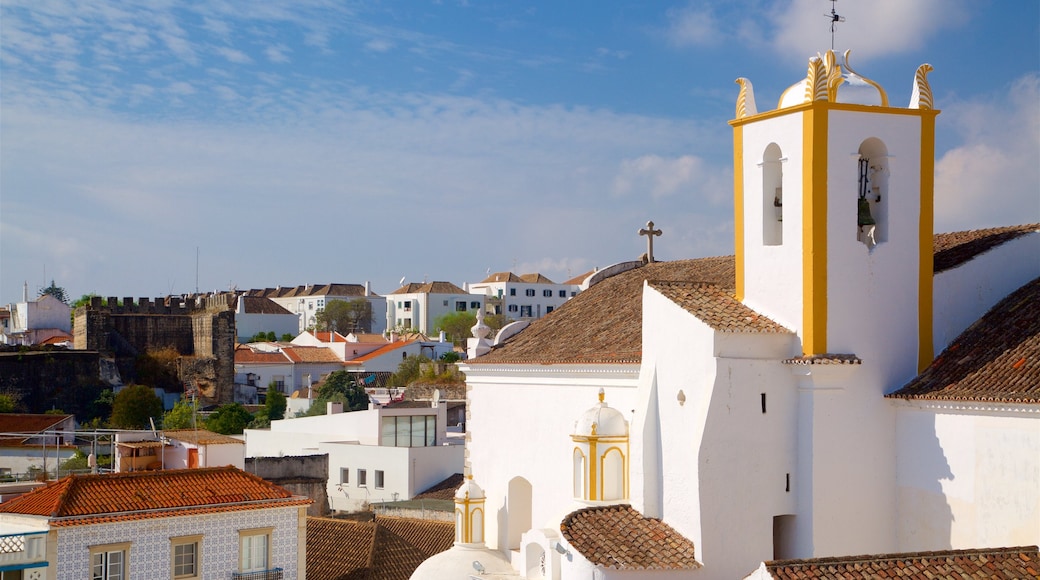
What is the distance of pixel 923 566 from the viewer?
11.4 metres

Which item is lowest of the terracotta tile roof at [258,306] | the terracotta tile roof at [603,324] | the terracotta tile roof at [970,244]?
the terracotta tile roof at [603,324]

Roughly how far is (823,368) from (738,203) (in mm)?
2338

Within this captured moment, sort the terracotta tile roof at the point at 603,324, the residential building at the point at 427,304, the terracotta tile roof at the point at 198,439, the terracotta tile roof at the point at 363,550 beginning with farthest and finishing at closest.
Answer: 1. the residential building at the point at 427,304
2. the terracotta tile roof at the point at 198,439
3. the terracotta tile roof at the point at 363,550
4. the terracotta tile roof at the point at 603,324

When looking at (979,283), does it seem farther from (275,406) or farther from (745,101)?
(275,406)

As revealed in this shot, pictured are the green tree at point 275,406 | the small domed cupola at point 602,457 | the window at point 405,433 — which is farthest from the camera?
the green tree at point 275,406

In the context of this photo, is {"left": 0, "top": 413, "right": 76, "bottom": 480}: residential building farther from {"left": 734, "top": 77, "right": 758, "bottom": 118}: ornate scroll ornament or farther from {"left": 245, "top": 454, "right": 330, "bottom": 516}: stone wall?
{"left": 734, "top": 77, "right": 758, "bottom": 118}: ornate scroll ornament

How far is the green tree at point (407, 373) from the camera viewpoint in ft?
193

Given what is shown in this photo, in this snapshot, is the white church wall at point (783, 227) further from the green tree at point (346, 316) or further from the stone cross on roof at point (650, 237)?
the green tree at point (346, 316)

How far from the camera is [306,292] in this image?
360ft

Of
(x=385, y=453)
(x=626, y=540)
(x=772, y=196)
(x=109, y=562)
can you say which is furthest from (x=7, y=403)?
(x=772, y=196)

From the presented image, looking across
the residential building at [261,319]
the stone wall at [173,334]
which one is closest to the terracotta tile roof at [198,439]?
the stone wall at [173,334]

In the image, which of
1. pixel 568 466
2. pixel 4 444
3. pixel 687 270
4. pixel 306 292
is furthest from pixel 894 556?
pixel 306 292

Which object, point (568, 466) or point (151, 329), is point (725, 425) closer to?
point (568, 466)

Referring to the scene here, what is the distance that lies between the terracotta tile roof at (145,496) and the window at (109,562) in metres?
0.40
